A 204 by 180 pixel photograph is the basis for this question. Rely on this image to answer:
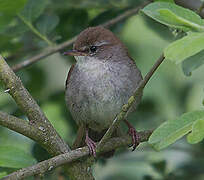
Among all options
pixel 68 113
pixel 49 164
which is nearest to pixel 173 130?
pixel 49 164

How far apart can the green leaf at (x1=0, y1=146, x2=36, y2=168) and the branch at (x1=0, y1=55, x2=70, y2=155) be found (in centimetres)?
25

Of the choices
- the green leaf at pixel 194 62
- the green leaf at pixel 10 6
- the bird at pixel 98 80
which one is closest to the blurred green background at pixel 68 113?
the bird at pixel 98 80

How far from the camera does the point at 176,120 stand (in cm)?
202

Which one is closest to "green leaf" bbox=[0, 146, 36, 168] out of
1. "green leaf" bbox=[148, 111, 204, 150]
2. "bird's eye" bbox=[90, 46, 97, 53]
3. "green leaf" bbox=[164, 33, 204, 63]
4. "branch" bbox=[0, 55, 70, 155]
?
"branch" bbox=[0, 55, 70, 155]

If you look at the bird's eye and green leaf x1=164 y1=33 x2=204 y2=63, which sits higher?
green leaf x1=164 y1=33 x2=204 y2=63

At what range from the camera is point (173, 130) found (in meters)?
1.99

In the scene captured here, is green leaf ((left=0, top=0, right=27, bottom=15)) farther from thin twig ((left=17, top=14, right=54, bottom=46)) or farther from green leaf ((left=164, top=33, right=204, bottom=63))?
green leaf ((left=164, top=33, right=204, bottom=63))

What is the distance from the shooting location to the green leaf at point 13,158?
2.66m

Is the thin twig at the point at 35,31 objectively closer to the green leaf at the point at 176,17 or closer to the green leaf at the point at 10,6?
the green leaf at the point at 10,6

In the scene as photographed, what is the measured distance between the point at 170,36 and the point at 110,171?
1451 millimetres

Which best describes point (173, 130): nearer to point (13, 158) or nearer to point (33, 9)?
point (13, 158)

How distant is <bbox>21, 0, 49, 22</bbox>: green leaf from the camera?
4188mm

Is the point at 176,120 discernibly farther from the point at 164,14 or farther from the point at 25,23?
the point at 25,23

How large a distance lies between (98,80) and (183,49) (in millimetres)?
2250
